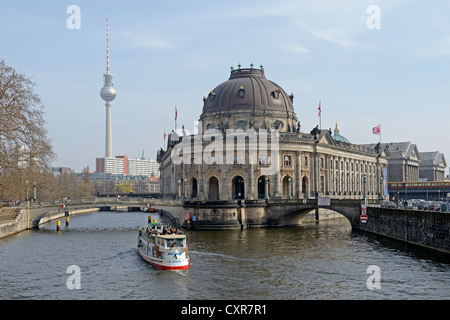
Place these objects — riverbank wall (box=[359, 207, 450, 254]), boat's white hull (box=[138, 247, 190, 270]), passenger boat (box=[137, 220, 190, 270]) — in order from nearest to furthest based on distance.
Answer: boat's white hull (box=[138, 247, 190, 270])
passenger boat (box=[137, 220, 190, 270])
riverbank wall (box=[359, 207, 450, 254])

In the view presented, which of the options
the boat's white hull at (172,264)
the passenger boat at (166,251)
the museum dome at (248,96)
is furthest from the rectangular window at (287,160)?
the boat's white hull at (172,264)

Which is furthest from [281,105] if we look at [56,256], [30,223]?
[56,256]

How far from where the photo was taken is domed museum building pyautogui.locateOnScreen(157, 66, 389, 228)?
88062 millimetres

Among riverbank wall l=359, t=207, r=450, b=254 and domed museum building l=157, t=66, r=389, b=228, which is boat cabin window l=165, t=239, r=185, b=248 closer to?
riverbank wall l=359, t=207, r=450, b=254

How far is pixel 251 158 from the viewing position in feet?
320

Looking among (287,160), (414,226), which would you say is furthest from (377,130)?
(414,226)

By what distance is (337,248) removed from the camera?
5966 cm

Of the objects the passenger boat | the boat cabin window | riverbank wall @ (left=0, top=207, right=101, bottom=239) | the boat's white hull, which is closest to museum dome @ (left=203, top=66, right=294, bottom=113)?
riverbank wall @ (left=0, top=207, right=101, bottom=239)

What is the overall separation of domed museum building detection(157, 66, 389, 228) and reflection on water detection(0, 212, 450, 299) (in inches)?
768

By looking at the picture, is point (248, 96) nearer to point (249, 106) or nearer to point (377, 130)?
point (249, 106)

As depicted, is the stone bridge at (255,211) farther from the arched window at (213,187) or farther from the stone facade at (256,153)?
the arched window at (213,187)

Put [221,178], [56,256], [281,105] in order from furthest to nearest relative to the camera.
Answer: [281,105] → [221,178] → [56,256]

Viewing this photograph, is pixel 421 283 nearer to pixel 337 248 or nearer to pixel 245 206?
pixel 337 248
